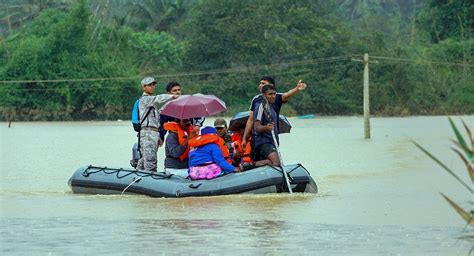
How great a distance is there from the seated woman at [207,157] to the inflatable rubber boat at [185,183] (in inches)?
5.0

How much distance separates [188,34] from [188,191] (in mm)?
48863

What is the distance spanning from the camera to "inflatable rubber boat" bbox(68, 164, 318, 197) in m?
14.6

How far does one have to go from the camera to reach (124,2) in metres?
73.0

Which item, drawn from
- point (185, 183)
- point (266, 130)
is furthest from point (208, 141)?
point (266, 130)

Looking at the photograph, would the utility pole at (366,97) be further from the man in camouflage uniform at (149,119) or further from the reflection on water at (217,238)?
the reflection on water at (217,238)

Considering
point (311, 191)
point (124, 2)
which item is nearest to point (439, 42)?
point (124, 2)

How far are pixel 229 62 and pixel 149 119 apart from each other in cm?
4595

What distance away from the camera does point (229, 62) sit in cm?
6134

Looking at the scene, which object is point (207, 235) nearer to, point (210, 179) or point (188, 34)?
point (210, 179)

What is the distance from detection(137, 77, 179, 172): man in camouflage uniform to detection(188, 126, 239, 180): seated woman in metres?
0.85

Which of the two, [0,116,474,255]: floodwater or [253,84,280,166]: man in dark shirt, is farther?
[253,84,280,166]: man in dark shirt

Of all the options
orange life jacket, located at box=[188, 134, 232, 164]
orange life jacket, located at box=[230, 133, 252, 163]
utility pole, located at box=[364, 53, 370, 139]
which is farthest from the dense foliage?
orange life jacket, located at box=[188, 134, 232, 164]

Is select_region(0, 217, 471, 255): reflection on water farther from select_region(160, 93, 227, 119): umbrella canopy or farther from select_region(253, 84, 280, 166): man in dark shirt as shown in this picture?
select_region(253, 84, 280, 166): man in dark shirt

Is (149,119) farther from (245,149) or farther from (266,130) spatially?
(266,130)
